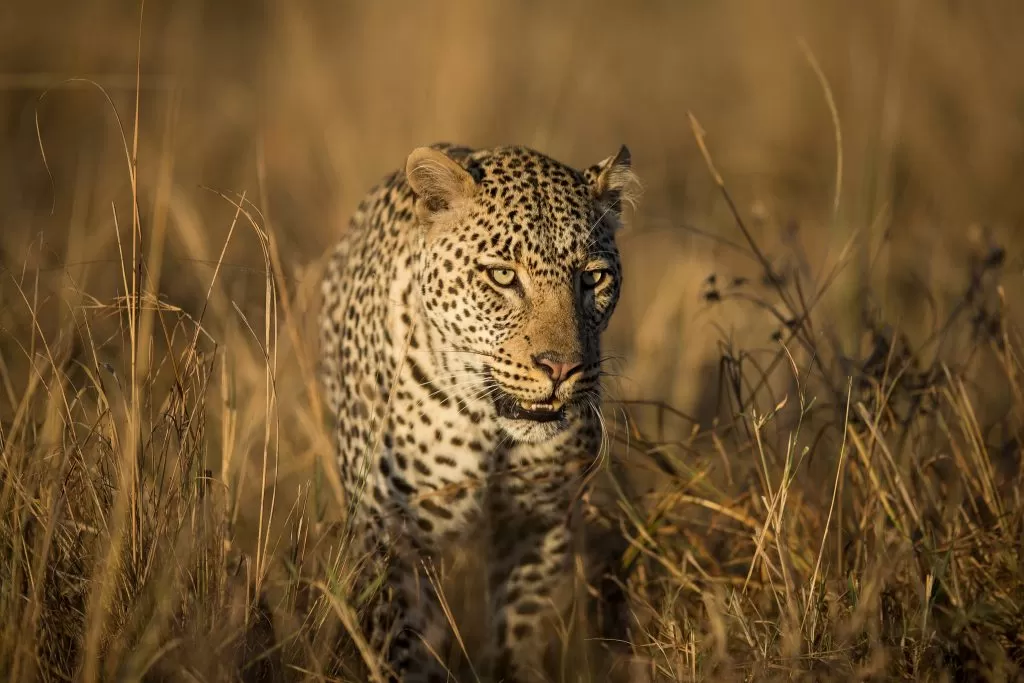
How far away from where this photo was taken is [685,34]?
14.4 m

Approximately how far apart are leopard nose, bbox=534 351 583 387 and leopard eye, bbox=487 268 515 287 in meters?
0.35

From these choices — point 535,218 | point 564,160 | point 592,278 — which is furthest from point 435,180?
point 564,160

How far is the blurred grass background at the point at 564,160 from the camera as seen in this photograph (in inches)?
181

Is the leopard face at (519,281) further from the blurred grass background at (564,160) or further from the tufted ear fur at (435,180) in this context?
the blurred grass background at (564,160)

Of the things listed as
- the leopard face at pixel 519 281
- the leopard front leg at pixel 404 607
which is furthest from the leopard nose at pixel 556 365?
the leopard front leg at pixel 404 607

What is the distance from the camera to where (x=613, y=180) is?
4.42m

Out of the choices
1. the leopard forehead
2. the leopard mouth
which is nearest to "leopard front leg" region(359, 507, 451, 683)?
the leopard mouth

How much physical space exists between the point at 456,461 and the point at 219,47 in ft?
35.5

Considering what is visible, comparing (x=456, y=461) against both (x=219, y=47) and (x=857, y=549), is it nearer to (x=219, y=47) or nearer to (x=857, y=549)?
(x=857, y=549)

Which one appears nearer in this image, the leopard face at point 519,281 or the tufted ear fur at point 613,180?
the leopard face at point 519,281

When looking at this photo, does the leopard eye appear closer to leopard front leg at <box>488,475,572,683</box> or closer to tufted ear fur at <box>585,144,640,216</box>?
tufted ear fur at <box>585,144,640,216</box>

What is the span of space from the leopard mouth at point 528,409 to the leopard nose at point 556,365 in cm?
12

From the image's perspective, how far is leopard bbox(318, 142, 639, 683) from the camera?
4031mm

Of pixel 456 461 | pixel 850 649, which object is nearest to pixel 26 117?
pixel 456 461
